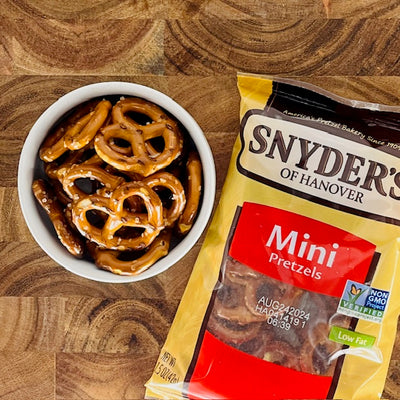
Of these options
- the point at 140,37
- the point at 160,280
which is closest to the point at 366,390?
the point at 160,280

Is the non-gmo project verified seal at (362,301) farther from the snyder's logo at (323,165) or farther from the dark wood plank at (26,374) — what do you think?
the dark wood plank at (26,374)

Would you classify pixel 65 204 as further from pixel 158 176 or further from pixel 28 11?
pixel 28 11

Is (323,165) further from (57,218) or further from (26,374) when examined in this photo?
(26,374)

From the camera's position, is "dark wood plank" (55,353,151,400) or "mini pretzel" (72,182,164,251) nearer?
"mini pretzel" (72,182,164,251)

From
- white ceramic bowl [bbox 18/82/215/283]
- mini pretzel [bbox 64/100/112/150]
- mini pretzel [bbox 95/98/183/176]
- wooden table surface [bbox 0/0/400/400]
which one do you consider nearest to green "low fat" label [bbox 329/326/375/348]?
wooden table surface [bbox 0/0/400/400]

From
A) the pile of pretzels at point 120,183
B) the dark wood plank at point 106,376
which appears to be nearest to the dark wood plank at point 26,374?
the dark wood plank at point 106,376

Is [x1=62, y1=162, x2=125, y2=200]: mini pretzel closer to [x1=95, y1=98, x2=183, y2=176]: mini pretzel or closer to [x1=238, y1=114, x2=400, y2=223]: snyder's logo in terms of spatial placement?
[x1=95, y1=98, x2=183, y2=176]: mini pretzel
